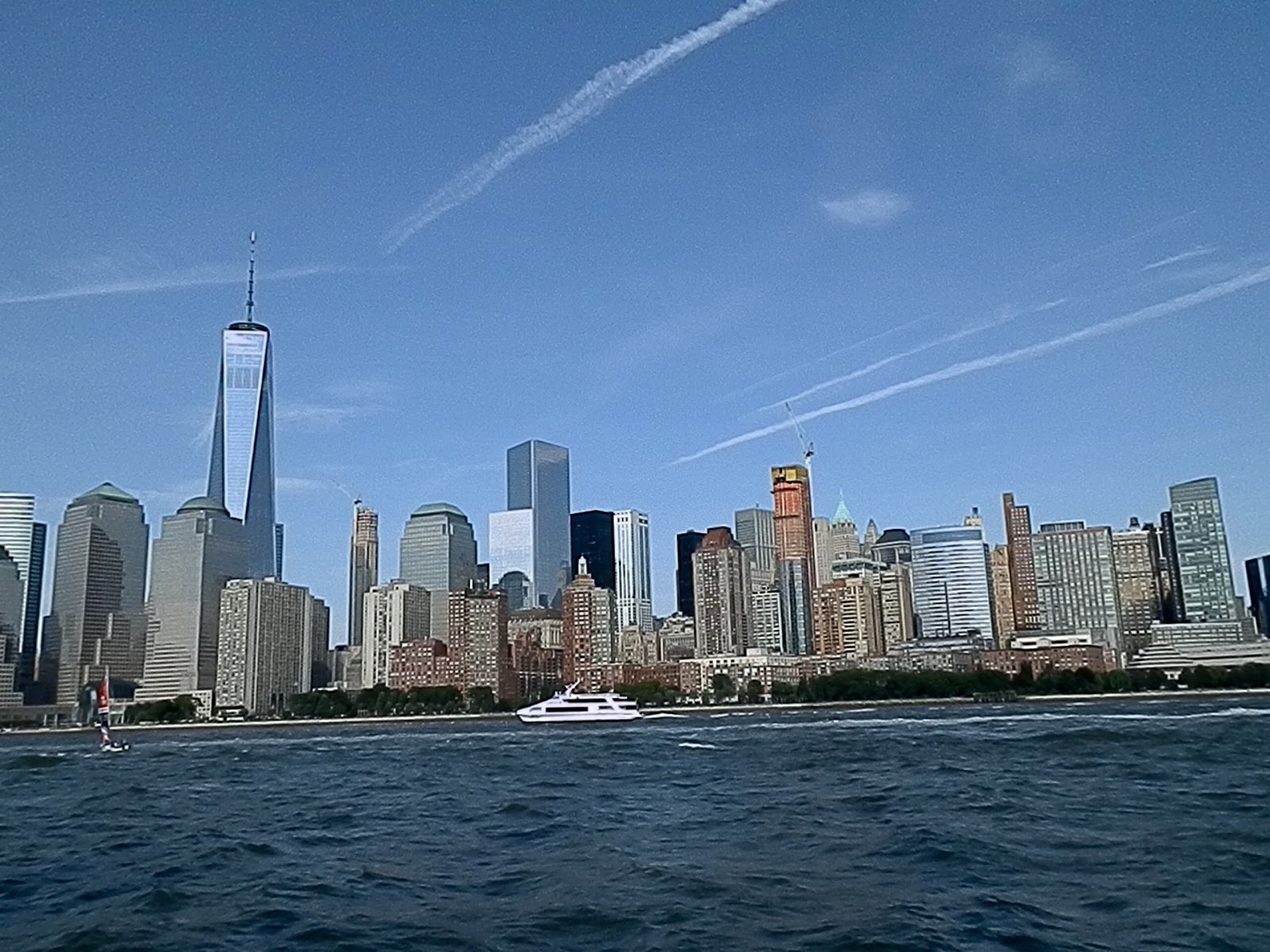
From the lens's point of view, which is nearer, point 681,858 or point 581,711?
point 681,858

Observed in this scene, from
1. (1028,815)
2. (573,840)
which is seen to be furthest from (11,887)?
(1028,815)

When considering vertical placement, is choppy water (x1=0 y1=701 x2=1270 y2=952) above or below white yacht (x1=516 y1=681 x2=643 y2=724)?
below

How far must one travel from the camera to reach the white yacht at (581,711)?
14925 centimetres

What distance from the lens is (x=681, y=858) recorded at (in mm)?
25125

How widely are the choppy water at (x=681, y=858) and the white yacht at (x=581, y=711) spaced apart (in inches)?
3667

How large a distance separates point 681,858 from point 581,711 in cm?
12924

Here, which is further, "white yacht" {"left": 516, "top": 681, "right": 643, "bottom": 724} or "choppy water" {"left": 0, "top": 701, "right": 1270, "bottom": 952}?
"white yacht" {"left": 516, "top": 681, "right": 643, "bottom": 724}

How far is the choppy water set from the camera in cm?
1806

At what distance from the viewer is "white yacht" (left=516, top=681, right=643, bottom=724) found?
490 ft

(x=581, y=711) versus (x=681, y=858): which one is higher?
(x=581, y=711)

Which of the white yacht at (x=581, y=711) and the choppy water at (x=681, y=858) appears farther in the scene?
the white yacht at (x=581, y=711)

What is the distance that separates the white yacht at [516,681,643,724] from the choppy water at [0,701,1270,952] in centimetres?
9314

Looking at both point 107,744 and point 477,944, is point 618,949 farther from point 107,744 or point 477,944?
point 107,744

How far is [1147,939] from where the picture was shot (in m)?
16.6
